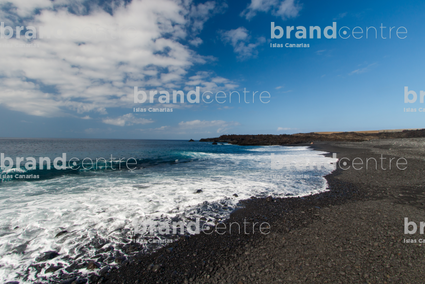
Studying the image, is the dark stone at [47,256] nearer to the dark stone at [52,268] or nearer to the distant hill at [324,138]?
the dark stone at [52,268]

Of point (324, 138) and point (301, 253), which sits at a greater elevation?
point (324, 138)

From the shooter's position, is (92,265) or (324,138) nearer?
(92,265)

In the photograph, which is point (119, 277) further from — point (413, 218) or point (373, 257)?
point (413, 218)

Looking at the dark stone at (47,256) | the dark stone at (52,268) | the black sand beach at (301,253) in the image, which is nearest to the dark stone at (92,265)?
the black sand beach at (301,253)

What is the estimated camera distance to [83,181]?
451 inches

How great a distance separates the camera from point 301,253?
3.89 meters

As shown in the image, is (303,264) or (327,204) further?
(327,204)

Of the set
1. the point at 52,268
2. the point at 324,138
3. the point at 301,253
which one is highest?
the point at 324,138

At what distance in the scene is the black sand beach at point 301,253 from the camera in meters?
3.30

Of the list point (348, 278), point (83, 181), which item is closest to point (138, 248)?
point (348, 278)

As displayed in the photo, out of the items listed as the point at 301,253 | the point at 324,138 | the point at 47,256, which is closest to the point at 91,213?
the point at 47,256

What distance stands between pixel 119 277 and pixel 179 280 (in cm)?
119

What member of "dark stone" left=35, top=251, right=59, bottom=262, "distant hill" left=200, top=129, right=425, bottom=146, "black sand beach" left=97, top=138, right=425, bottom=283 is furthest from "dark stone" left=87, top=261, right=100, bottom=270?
"distant hill" left=200, top=129, right=425, bottom=146

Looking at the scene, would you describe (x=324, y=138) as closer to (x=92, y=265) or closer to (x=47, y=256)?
(x=92, y=265)
